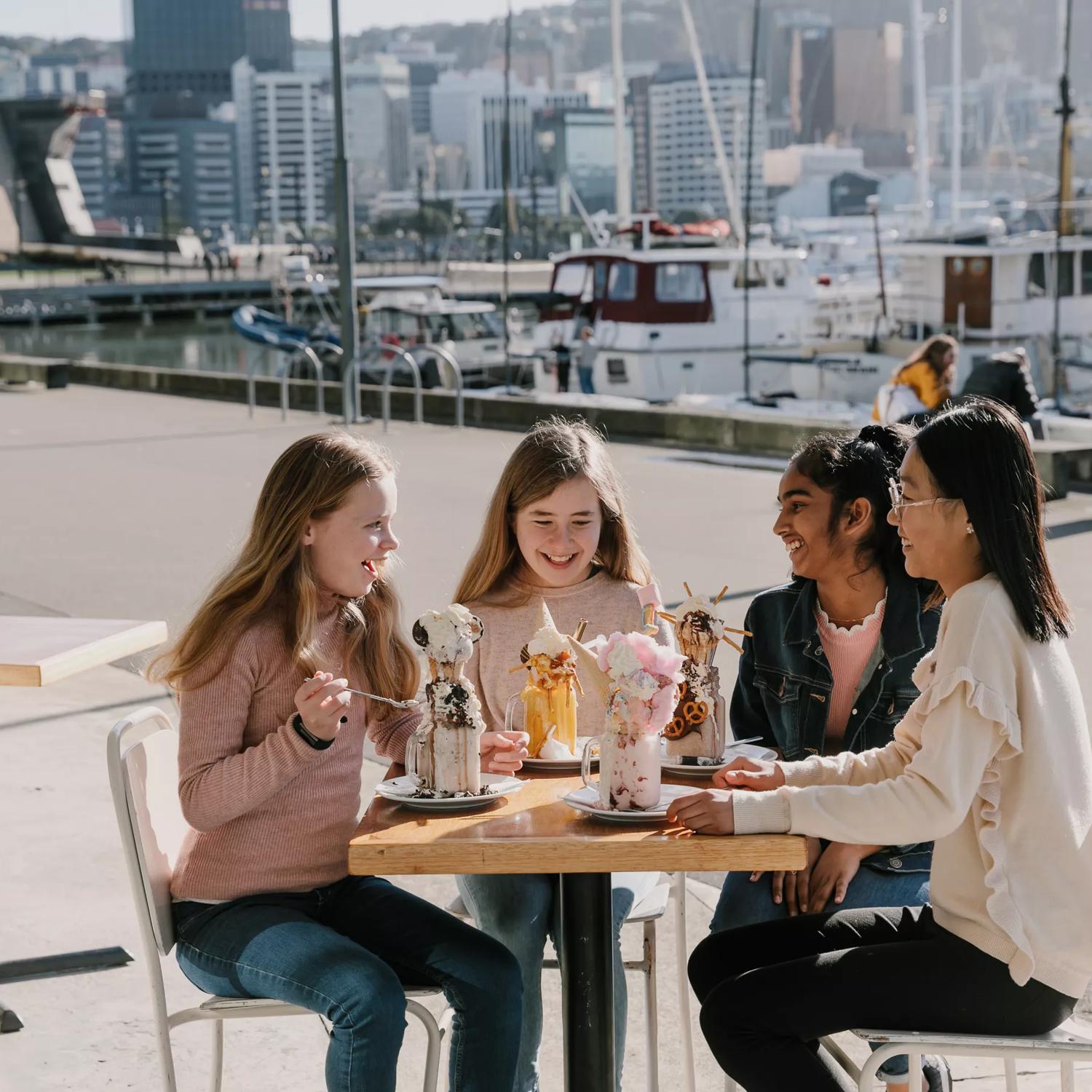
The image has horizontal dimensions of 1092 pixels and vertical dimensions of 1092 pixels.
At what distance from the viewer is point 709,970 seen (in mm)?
2789

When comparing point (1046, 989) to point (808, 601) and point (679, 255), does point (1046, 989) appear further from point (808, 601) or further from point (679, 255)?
point (679, 255)

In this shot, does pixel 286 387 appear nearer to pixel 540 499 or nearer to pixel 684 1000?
pixel 540 499

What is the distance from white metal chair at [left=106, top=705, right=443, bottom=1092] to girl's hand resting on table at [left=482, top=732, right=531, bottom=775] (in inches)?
15.4

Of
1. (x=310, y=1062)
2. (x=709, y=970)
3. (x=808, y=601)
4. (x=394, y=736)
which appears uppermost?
(x=808, y=601)

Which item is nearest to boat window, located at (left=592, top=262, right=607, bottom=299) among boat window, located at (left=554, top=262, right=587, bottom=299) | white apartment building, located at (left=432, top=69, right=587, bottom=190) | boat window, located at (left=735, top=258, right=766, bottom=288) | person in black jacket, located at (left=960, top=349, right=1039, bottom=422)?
boat window, located at (left=554, top=262, right=587, bottom=299)

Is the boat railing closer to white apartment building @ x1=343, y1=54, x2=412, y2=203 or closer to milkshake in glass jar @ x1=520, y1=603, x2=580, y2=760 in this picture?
milkshake in glass jar @ x1=520, y1=603, x2=580, y2=760

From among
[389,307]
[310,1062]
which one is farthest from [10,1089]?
[389,307]

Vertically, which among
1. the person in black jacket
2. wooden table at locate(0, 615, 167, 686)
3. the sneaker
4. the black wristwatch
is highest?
the black wristwatch

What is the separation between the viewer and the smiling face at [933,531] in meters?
2.57

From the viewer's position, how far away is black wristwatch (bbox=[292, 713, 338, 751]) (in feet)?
9.03

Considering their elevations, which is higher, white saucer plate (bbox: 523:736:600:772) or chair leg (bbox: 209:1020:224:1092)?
white saucer plate (bbox: 523:736:600:772)

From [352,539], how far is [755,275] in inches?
1001

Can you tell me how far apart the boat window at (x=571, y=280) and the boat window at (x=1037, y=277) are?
22.8ft

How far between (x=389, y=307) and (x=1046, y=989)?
1159 inches
